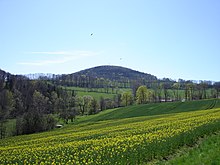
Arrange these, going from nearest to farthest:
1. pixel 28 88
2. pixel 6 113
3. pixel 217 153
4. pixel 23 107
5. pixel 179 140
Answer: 1. pixel 217 153
2. pixel 179 140
3. pixel 6 113
4. pixel 23 107
5. pixel 28 88

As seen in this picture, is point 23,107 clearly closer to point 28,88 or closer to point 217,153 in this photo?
point 28,88

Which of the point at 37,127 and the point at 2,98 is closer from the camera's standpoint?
the point at 37,127

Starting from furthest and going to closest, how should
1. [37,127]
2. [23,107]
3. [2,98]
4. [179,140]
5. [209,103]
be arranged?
[23,107] → [2,98] → [209,103] → [37,127] → [179,140]

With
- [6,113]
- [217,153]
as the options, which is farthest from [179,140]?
[6,113]

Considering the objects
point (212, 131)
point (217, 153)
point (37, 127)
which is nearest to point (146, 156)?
point (217, 153)

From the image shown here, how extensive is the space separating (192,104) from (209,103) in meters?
4.94

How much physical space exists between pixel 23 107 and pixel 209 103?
87216mm

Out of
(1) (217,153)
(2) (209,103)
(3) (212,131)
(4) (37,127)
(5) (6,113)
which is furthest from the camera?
(5) (6,113)

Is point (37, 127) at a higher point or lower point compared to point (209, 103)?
lower

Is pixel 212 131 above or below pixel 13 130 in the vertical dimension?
above

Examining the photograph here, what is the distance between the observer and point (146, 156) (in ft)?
48.0

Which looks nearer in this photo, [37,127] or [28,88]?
[37,127]

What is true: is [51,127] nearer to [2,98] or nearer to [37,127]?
[37,127]

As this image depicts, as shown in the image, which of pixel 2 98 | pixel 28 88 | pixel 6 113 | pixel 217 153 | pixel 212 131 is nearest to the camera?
pixel 217 153
